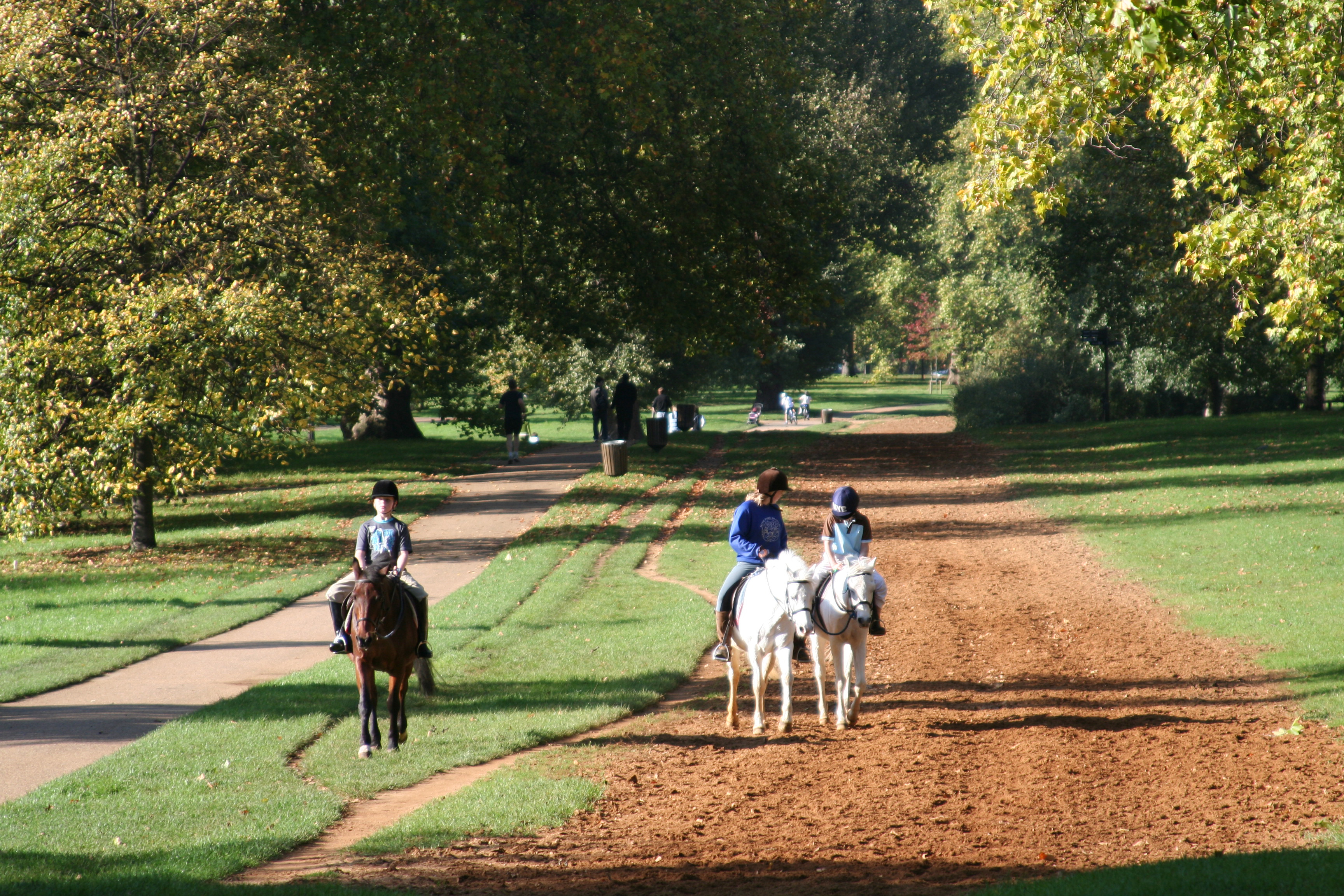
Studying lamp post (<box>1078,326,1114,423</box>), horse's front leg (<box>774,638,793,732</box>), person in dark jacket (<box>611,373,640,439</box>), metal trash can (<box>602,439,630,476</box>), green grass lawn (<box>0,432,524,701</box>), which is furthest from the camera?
lamp post (<box>1078,326,1114,423</box>)

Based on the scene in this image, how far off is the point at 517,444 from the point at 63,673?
2195 centimetres

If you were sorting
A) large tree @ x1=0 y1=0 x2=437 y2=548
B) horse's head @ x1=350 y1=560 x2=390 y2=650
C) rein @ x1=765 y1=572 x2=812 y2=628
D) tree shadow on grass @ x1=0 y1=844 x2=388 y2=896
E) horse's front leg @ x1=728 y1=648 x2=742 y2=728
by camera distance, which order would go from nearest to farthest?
tree shadow on grass @ x1=0 y1=844 x2=388 y2=896, horse's head @ x1=350 y1=560 x2=390 y2=650, rein @ x1=765 y1=572 x2=812 y2=628, horse's front leg @ x1=728 y1=648 x2=742 y2=728, large tree @ x1=0 y1=0 x2=437 y2=548

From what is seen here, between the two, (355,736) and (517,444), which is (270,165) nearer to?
(355,736)

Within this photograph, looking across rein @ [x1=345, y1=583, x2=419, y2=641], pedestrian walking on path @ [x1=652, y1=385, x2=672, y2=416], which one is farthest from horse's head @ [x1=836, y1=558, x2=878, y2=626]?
pedestrian walking on path @ [x1=652, y1=385, x2=672, y2=416]

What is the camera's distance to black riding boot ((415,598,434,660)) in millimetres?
9961

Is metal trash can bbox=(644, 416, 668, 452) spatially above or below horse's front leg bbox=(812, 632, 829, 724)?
above

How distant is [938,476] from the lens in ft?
101

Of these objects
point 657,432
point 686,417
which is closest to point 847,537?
point 657,432

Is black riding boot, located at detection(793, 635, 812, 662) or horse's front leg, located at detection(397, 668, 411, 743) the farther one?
black riding boot, located at detection(793, 635, 812, 662)

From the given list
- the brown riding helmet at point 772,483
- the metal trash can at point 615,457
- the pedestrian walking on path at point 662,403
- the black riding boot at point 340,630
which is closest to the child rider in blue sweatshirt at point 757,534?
the brown riding helmet at point 772,483

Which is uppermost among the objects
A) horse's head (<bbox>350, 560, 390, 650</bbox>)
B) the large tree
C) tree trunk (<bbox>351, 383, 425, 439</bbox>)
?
the large tree

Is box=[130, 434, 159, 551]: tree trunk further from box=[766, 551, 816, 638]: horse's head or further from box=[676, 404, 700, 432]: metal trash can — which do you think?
box=[676, 404, 700, 432]: metal trash can

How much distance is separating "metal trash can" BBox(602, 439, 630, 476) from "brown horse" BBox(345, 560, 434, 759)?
1947cm

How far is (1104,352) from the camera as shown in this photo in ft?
143
